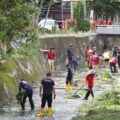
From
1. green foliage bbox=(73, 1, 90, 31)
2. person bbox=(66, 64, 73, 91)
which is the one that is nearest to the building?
green foliage bbox=(73, 1, 90, 31)

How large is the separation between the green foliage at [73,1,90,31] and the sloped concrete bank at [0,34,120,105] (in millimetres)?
1199

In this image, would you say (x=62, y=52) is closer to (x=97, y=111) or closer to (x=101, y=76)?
(x=101, y=76)

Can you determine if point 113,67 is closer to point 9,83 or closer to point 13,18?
point 9,83

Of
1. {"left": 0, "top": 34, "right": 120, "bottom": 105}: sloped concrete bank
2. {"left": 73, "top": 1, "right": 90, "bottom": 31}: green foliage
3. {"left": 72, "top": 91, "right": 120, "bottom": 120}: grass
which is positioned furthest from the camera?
{"left": 73, "top": 1, "right": 90, "bottom": 31}: green foliage

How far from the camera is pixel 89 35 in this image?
59.4 metres

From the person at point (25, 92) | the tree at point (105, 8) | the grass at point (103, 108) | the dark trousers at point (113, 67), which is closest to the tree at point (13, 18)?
the grass at point (103, 108)

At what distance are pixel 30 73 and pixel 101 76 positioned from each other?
6.59m

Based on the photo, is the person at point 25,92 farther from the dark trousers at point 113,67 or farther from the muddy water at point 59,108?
the dark trousers at point 113,67

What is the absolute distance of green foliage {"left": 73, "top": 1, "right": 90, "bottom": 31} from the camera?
59150 mm

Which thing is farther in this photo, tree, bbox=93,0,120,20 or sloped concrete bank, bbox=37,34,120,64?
tree, bbox=93,0,120,20

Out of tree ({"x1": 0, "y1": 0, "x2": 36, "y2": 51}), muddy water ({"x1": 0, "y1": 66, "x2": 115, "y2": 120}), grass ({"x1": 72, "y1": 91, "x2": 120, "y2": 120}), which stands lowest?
muddy water ({"x1": 0, "y1": 66, "x2": 115, "y2": 120})

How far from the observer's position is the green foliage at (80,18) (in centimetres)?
5915

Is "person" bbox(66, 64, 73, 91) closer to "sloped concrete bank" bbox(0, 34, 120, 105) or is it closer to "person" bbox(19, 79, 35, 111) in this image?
"sloped concrete bank" bbox(0, 34, 120, 105)

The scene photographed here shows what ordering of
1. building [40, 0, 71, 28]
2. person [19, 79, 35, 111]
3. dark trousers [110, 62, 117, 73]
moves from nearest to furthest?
person [19, 79, 35, 111] → dark trousers [110, 62, 117, 73] → building [40, 0, 71, 28]
